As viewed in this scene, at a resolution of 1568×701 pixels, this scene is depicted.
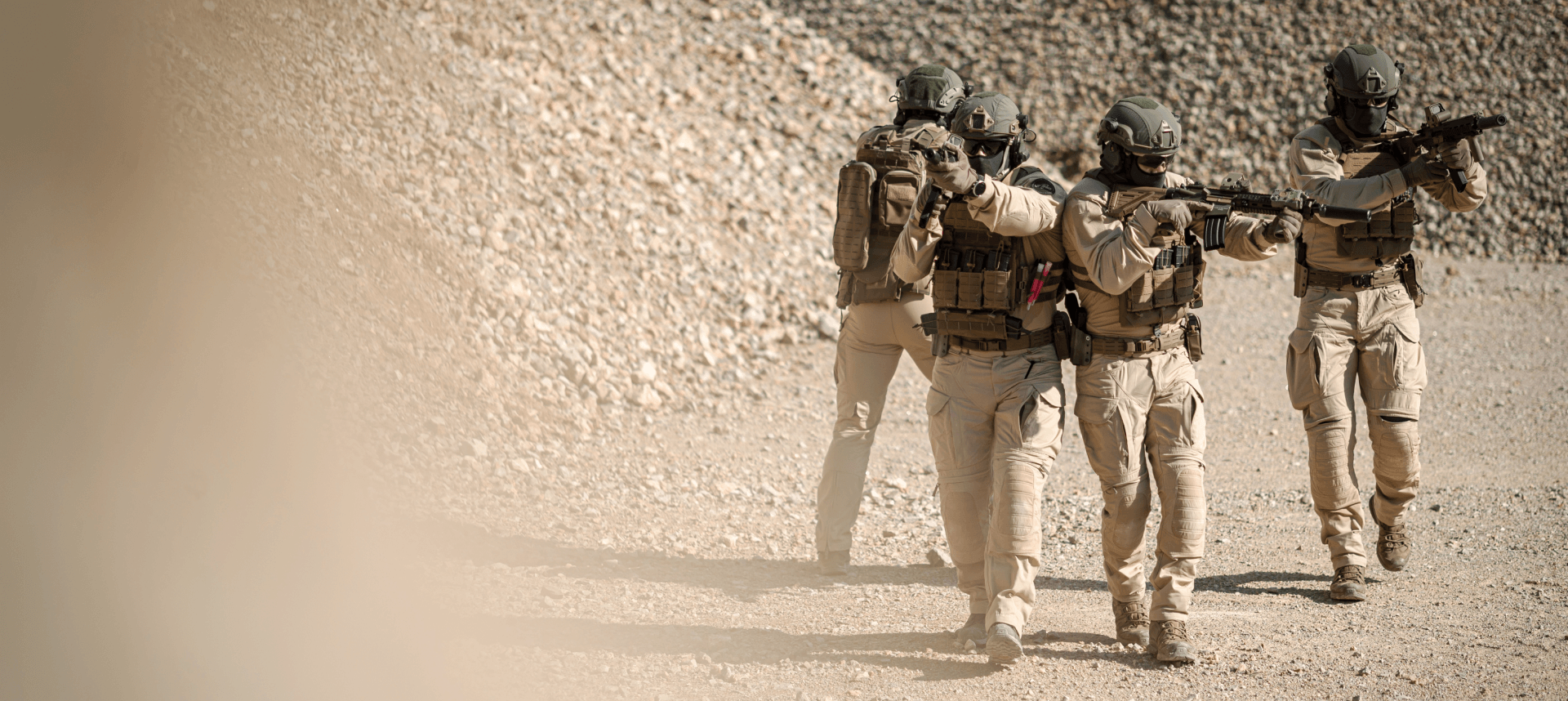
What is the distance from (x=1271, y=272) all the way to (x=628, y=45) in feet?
28.8

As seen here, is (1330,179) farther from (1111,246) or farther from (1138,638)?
(1138,638)

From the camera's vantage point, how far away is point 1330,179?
5945mm

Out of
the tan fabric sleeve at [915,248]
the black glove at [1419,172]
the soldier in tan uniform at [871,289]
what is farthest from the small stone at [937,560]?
the black glove at [1419,172]

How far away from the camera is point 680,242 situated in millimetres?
11516

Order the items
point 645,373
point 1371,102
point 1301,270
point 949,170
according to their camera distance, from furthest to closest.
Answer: point 645,373
point 1301,270
point 1371,102
point 949,170

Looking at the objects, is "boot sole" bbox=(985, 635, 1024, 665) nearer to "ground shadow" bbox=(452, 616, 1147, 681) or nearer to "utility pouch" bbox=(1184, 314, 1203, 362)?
"ground shadow" bbox=(452, 616, 1147, 681)

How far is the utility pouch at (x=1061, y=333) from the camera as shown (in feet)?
16.3

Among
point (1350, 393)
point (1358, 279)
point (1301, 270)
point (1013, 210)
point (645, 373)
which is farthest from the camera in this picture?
point (645, 373)

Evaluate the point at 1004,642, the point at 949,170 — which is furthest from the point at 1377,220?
the point at 1004,642

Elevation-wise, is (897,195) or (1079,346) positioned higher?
(897,195)

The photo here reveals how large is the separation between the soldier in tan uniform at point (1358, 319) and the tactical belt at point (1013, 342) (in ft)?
6.47

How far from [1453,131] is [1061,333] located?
2.35 m

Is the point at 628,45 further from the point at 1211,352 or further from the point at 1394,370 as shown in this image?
the point at 1394,370

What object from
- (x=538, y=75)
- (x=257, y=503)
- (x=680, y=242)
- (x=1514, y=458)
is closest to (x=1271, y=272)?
(x=1514, y=458)
